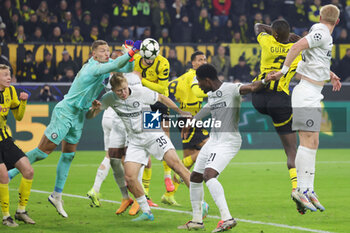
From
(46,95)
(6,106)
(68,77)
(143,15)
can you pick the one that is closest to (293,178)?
(6,106)

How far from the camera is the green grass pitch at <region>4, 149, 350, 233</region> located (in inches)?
320

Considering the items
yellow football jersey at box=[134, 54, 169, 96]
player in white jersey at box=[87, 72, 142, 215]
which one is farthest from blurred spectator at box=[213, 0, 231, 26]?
player in white jersey at box=[87, 72, 142, 215]

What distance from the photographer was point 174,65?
19.3 metres

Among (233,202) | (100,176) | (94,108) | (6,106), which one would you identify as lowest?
(233,202)

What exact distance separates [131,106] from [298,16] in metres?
15.5

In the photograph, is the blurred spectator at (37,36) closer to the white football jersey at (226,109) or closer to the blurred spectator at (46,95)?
the blurred spectator at (46,95)

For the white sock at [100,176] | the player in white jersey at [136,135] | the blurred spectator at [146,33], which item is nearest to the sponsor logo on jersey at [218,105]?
the player in white jersey at [136,135]

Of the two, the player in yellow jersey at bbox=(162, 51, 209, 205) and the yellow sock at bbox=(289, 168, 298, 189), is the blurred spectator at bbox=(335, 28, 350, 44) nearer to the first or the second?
the player in yellow jersey at bbox=(162, 51, 209, 205)

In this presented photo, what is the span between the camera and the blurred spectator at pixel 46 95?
17.7 meters

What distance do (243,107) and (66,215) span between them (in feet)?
33.8

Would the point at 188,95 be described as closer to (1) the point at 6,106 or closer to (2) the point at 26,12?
(1) the point at 6,106

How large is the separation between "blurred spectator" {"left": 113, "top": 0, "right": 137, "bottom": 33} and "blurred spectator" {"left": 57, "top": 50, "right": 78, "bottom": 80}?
3060 mm

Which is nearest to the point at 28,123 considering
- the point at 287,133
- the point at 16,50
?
the point at 16,50

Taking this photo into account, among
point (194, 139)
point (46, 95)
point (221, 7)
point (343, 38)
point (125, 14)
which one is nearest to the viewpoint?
point (194, 139)
